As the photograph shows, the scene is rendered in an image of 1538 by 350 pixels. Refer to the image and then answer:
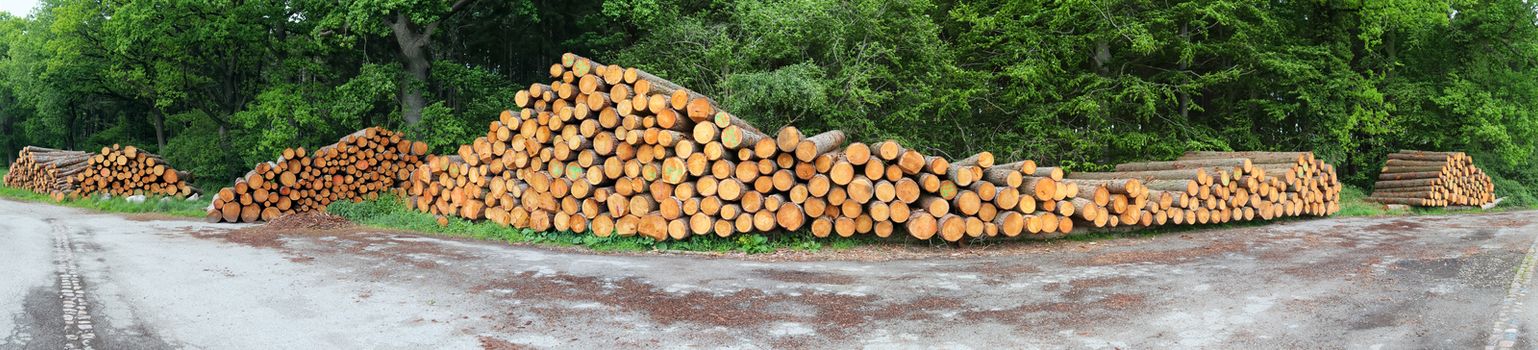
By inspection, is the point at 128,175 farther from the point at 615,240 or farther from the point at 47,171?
the point at 615,240

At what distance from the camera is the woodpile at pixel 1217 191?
9.62 m

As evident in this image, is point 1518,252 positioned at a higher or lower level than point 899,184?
lower

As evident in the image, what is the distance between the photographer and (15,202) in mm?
17109

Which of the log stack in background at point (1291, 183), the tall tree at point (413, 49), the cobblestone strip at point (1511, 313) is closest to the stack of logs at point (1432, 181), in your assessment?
the log stack in background at point (1291, 183)

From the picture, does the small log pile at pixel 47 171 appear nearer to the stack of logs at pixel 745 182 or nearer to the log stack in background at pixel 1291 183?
the stack of logs at pixel 745 182

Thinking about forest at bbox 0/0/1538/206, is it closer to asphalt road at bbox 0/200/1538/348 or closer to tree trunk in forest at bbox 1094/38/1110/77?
tree trunk in forest at bbox 1094/38/1110/77

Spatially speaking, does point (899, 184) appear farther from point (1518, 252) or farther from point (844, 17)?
point (1518, 252)

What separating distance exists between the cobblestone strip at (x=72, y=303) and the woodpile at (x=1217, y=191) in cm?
842

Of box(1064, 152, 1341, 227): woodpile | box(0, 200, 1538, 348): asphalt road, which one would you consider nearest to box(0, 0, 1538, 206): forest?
box(1064, 152, 1341, 227): woodpile

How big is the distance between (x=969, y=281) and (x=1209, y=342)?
224 cm

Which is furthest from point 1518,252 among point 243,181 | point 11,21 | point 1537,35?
point 11,21

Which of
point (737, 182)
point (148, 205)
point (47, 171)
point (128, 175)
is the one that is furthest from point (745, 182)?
point (47, 171)

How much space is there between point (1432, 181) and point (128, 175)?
2483 centimetres

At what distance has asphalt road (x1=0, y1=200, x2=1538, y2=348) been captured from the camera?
4719mm
